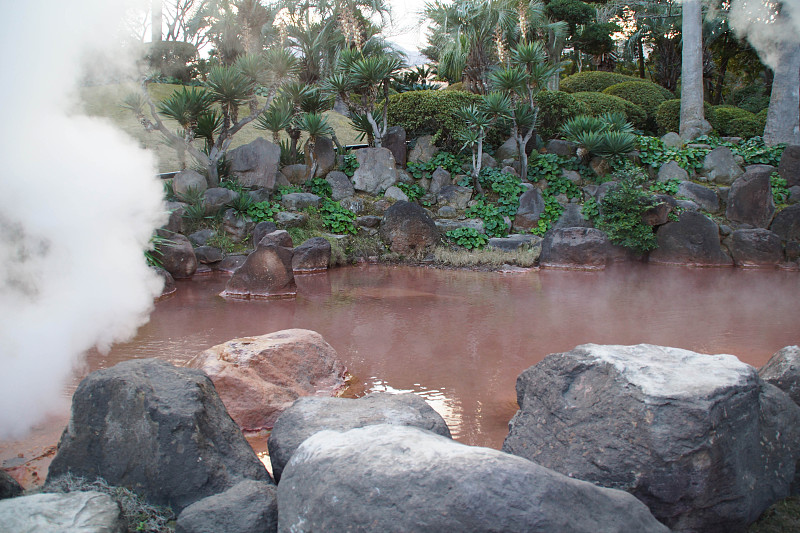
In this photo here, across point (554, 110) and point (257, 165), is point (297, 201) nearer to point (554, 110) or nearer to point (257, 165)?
→ point (257, 165)

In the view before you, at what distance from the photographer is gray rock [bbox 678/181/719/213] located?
1145cm

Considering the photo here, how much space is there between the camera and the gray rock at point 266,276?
7.65 m

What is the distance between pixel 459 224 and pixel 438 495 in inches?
391

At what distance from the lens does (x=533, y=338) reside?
5.49 meters

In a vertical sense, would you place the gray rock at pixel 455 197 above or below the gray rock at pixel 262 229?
above

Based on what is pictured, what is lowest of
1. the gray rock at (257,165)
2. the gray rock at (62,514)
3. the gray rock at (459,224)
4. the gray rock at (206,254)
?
the gray rock at (62,514)

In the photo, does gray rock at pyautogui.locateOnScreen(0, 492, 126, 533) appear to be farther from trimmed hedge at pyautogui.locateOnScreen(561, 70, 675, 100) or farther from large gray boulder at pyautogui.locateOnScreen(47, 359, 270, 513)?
trimmed hedge at pyautogui.locateOnScreen(561, 70, 675, 100)

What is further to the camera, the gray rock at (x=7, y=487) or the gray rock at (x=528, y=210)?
the gray rock at (x=528, y=210)

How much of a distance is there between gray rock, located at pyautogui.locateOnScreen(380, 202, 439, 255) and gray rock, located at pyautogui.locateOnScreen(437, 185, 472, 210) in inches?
61.3

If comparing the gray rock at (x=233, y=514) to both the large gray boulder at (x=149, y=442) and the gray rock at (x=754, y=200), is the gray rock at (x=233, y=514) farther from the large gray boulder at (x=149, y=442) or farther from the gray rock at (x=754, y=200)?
the gray rock at (x=754, y=200)

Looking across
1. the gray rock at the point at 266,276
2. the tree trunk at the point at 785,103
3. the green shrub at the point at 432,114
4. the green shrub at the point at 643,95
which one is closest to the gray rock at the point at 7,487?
the gray rock at the point at 266,276

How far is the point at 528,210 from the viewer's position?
38.7ft

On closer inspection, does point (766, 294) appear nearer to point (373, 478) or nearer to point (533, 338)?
point (533, 338)

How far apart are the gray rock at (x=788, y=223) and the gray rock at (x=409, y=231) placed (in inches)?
245
